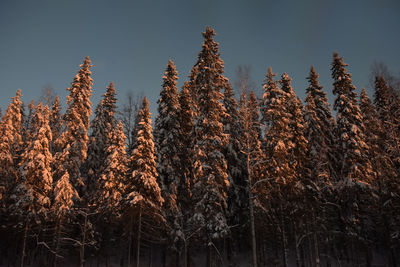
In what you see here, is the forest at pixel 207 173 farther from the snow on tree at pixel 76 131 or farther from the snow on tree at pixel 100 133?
the snow on tree at pixel 100 133

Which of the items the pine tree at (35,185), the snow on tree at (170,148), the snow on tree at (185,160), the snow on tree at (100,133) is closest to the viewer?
the pine tree at (35,185)

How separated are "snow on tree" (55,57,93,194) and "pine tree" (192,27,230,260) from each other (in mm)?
10880

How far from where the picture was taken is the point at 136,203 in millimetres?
23547

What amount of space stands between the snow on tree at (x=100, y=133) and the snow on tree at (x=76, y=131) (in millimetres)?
4683

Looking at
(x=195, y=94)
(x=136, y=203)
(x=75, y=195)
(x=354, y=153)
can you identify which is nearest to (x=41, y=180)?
(x=75, y=195)

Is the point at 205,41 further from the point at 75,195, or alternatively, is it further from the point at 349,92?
the point at 75,195

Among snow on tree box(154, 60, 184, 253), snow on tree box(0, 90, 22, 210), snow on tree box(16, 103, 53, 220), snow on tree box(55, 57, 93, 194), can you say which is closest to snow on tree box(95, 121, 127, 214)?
snow on tree box(55, 57, 93, 194)

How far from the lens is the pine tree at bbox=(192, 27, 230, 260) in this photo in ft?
74.0

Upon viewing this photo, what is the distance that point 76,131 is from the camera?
26.9 metres

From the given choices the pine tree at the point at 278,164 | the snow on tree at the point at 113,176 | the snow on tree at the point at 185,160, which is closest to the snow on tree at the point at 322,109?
the pine tree at the point at 278,164

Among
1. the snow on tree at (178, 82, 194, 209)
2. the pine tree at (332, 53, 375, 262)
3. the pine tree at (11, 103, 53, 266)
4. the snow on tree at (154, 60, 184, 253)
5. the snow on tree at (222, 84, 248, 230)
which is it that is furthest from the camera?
the snow on tree at (222, 84, 248, 230)

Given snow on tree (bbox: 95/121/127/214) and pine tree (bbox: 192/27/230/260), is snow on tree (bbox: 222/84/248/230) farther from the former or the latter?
snow on tree (bbox: 95/121/127/214)

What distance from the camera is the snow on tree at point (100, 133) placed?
33.5m

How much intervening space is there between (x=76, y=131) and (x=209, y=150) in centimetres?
1267
